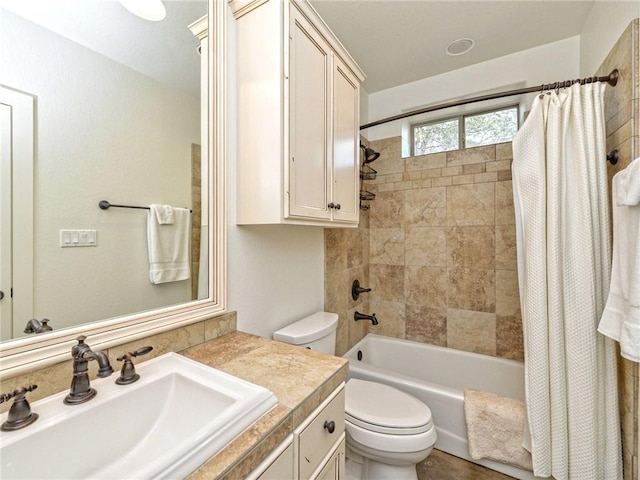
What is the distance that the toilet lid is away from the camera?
4.00 feet

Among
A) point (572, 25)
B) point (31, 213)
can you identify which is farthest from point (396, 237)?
point (31, 213)

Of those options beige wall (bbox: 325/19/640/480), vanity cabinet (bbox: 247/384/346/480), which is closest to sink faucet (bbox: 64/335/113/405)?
vanity cabinet (bbox: 247/384/346/480)

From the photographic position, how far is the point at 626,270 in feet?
3.32

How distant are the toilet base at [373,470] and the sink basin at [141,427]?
3.61 ft

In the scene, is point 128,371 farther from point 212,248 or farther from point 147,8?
point 147,8

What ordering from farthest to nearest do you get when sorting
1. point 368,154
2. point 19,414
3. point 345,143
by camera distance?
point 368,154
point 345,143
point 19,414

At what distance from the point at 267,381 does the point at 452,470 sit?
4.90 ft

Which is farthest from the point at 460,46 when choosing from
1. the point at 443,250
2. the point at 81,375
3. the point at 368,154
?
the point at 81,375

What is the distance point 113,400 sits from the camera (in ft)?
2.08

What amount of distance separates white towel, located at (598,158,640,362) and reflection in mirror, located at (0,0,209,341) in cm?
155

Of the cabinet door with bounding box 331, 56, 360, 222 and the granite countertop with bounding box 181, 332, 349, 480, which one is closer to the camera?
the granite countertop with bounding box 181, 332, 349, 480

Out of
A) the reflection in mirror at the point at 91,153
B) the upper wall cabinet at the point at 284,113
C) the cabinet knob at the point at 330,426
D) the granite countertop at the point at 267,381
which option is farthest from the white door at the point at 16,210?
the cabinet knob at the point at 330,426

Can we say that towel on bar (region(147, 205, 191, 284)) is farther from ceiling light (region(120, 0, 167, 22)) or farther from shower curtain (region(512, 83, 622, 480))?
shower curtain (region(512, 83, 622, 480))

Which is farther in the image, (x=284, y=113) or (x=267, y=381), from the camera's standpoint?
(x=284, y=113)
